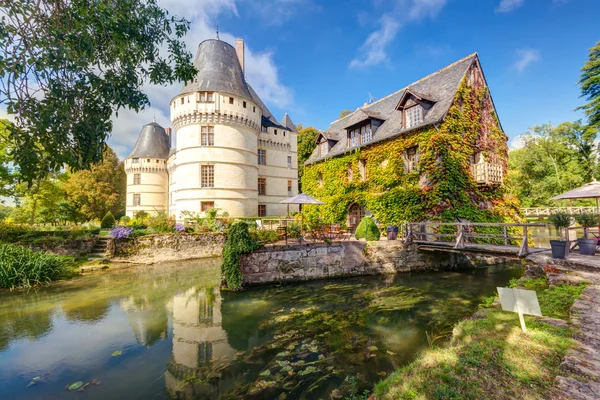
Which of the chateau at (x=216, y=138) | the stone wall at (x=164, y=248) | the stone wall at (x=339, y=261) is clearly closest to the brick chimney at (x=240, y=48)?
the chateau at (x=216, y=138)

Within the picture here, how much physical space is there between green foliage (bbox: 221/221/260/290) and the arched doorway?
9102mm

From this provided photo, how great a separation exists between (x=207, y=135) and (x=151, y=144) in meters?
16.2

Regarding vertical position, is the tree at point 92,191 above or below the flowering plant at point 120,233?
above

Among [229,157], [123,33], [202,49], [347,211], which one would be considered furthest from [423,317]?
[202,49]

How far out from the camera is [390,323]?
23.2 ft

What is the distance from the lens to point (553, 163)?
33156mm

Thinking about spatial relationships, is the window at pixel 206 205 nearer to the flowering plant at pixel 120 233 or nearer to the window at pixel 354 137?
the flowering plant at pixel 120 233

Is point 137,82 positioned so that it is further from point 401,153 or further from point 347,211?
point 347,211

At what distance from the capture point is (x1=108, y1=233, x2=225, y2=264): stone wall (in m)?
16.1

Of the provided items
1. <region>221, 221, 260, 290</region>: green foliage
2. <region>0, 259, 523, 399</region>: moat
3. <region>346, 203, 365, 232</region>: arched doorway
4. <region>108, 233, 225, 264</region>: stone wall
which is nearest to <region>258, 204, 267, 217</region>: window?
<region>108, 233, 225, 264</region>: stone wall

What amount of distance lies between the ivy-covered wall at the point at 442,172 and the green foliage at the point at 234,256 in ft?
29.3

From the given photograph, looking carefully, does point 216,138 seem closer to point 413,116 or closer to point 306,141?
point 413,116

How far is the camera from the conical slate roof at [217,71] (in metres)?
22.8

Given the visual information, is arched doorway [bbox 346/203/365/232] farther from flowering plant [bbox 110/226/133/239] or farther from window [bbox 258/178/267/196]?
flowering plant [bbox 110/226/133/239]
